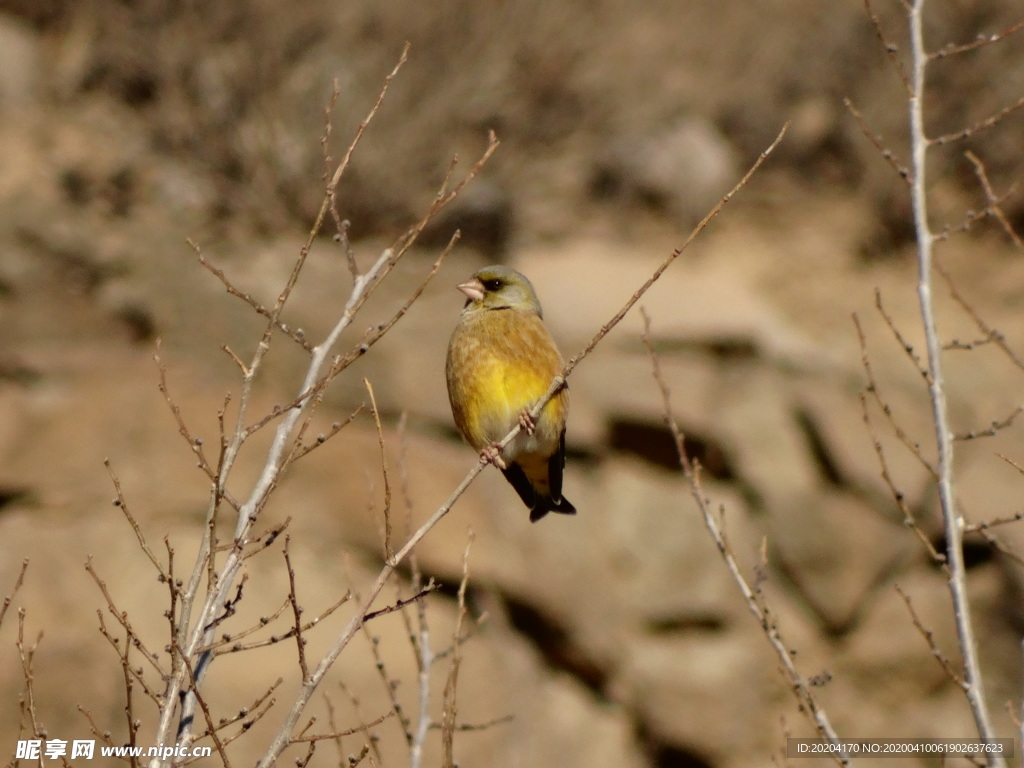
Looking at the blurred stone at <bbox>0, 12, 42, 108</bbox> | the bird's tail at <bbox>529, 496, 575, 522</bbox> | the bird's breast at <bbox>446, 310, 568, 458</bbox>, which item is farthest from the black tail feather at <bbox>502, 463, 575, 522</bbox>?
the blurred stone at <bbox>0, 12, 42, 108</bbox>

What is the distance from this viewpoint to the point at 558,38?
39.8 feet

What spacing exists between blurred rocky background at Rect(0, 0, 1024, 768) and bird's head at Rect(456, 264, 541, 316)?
2.17 meters

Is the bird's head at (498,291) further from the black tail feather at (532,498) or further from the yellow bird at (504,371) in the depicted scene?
the black tail feather at (532,498)

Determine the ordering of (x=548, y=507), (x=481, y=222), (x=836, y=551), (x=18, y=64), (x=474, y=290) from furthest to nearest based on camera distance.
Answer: (x=18, y=64) < (x=481, y=222) < (x=836, y=551) < (x=548, y=507) < (x=474, y=290)

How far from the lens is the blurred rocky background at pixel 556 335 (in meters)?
7.44

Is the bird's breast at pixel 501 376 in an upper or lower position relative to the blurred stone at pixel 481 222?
lower

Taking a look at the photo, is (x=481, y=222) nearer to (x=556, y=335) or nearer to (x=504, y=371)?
(x=556, y=335)

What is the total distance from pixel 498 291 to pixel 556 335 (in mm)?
4609

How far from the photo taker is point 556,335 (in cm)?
902

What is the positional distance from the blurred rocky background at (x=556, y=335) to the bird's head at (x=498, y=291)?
2.17 m

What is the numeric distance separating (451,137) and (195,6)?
2.85 meters

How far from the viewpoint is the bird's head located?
4387mm

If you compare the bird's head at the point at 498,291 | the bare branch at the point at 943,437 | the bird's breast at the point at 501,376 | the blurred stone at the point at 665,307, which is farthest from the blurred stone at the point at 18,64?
the bare branch at the point at 943,437

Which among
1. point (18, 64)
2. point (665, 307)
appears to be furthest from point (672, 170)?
point (18, 64)
